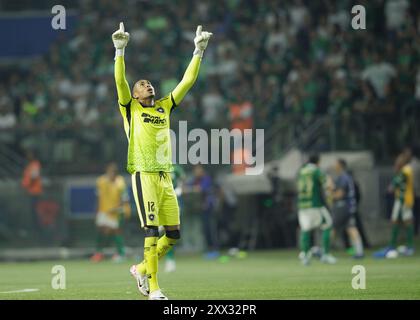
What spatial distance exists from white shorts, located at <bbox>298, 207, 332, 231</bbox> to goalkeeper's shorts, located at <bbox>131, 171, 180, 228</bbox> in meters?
8.78

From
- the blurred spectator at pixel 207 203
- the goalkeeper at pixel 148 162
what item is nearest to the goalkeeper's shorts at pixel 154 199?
the goalkeeper at pixel 148 162

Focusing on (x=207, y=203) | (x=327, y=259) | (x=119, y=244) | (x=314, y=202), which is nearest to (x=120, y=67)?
(x=314, y=202)

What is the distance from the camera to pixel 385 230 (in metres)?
28.4

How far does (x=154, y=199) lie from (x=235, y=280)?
436 cm

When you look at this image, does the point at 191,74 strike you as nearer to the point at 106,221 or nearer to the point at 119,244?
the point at 119,244

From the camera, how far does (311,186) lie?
949 inches

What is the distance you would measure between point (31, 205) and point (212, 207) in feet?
14.3

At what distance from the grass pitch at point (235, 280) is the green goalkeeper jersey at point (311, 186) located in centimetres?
121

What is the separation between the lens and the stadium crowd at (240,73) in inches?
1104

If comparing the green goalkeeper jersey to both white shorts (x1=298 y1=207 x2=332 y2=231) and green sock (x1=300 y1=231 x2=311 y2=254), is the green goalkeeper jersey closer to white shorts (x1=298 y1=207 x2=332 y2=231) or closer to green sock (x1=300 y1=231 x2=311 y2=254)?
white shorts (x1=298 y1=207 x2=332 y2=231)

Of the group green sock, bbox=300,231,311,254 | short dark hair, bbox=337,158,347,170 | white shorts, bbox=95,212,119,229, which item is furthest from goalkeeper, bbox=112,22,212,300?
white shorts, bbox=95,212,119,229
